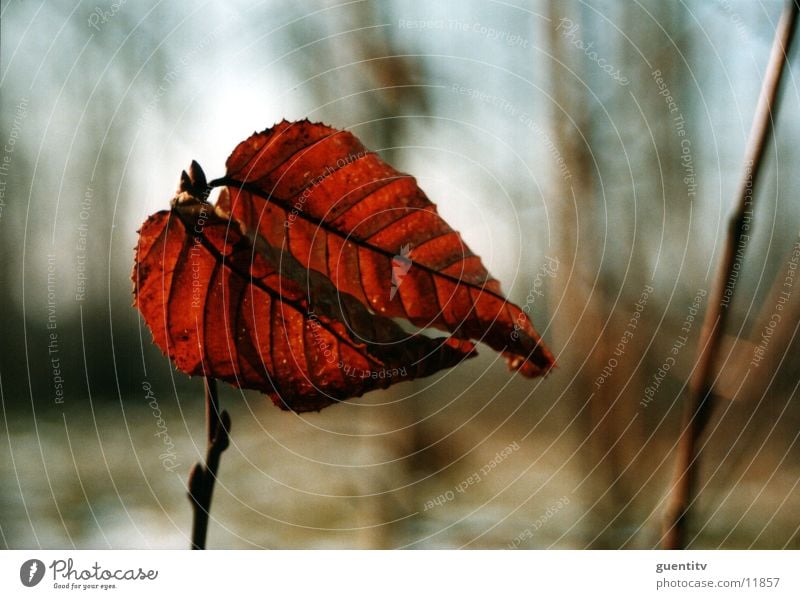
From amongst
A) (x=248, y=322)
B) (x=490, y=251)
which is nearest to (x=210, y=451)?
(x=248, y=322)

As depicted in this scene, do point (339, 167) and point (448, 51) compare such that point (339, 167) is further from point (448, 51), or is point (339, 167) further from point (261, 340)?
point (448, 51)

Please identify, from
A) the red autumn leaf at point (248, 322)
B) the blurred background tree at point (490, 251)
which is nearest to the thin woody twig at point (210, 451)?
the red autumn leaf at point (248, 322)

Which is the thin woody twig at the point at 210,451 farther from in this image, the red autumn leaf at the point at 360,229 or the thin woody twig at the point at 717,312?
the thin woody twig at the point at 717,312

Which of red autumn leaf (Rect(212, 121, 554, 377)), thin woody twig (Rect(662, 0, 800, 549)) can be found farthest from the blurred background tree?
red autumn leaf (Rect(212, 121, 554, 377))

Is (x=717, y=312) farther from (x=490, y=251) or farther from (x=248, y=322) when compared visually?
(x=248, y=322)

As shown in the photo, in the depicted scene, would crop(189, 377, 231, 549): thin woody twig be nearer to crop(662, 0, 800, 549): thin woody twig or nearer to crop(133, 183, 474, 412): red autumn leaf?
crop(133, 183, 474, 412): red autumn leaf
